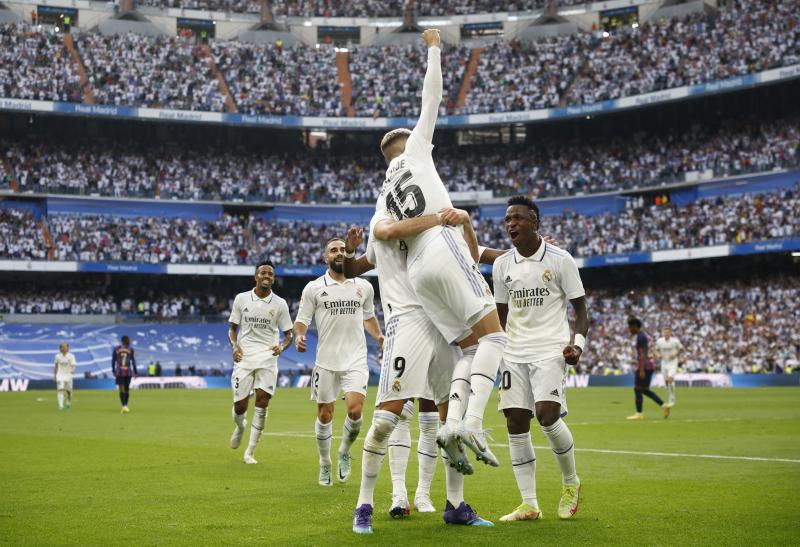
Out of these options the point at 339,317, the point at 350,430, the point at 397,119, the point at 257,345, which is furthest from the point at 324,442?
the point at 397,119

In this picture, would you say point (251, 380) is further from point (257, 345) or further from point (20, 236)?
point (20, 236)

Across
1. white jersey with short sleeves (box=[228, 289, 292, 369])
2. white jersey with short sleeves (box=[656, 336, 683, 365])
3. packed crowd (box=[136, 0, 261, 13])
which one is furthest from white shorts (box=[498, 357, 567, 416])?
packed crowd (box=[136, 0, 261, 13])

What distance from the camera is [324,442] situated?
508 inches

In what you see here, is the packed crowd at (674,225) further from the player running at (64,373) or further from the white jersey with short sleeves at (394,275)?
the white jersey with short sleeves at (394,275)

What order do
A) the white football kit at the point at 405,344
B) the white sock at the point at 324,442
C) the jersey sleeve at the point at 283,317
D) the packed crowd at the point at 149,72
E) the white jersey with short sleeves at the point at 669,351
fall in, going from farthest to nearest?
the packed crowd at the point at 149,72, the white jersey with short sleeves at the point at 669,351, the jersey sleeve at the point at 283,317, the white sock at the point at 324,442, the white football kit at the point at 405,344

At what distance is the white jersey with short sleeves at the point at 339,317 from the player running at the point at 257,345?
1900 millimetres

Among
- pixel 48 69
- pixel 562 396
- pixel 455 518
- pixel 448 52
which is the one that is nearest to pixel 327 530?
pixel 455 518

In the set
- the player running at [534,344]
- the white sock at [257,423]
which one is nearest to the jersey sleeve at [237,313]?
the white sock at [257,423]

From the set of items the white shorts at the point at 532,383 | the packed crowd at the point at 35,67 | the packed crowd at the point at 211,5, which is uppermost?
the packed crowd at the point at 211,5

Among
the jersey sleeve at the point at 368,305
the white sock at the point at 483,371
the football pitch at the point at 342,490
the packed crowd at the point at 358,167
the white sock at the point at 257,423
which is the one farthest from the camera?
the packed crowd at the point at 358,167

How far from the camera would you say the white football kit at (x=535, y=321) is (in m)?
9.55

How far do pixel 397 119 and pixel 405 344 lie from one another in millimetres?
64887

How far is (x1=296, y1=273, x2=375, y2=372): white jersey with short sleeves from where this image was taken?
13.8 m

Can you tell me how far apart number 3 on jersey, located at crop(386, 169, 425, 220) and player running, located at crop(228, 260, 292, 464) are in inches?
289
